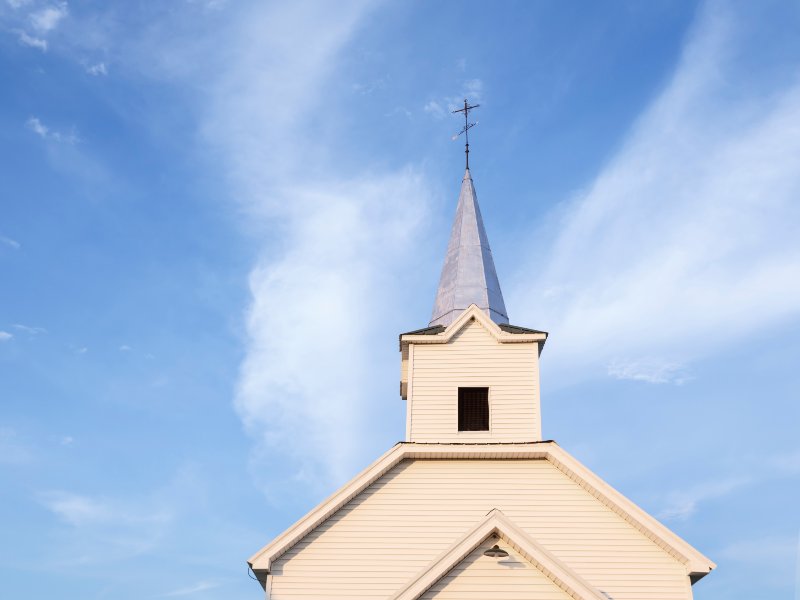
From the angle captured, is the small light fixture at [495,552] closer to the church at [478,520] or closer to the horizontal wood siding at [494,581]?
the church at [478,520]

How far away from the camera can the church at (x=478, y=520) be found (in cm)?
1661

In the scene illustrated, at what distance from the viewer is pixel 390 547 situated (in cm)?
1891

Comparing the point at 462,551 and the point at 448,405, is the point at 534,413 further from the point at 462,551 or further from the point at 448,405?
the point at 462,551

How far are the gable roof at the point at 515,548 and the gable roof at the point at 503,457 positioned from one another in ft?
10.3

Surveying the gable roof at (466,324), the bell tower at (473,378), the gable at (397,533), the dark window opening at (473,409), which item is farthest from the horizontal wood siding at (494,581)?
the gable roof at (466,324)

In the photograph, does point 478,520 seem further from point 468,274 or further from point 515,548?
point 468,274

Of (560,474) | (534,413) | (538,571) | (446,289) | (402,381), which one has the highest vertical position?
(446,289)

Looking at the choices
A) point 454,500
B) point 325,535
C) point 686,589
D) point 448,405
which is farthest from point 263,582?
point 686,589

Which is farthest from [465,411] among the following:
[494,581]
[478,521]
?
[494,581]

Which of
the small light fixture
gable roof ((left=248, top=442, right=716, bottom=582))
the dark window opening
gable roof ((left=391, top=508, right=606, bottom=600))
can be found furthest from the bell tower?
the small light fixture

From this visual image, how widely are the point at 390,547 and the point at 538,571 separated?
3896mm

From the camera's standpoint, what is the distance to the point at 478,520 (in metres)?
18.9

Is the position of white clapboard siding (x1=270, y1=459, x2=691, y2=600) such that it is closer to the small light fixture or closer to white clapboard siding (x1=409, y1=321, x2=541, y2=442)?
white clapboard siding (x1=409, y1=321, x2=541, y2=442)

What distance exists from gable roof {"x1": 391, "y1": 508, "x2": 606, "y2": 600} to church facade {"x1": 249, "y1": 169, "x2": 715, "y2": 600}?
0.02 metres
